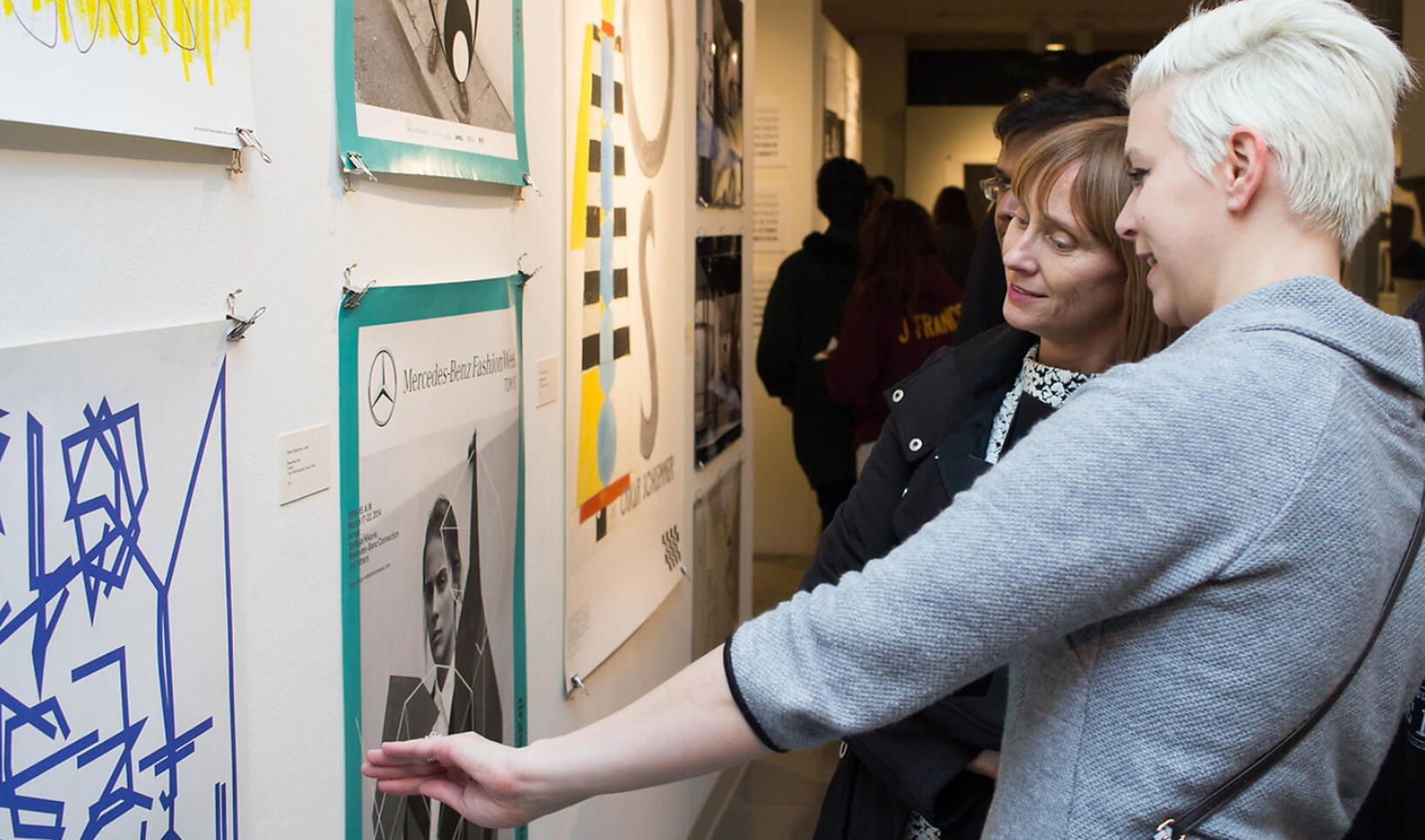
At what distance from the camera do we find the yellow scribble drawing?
40.5 inches

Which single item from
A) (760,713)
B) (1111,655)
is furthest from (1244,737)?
(760,713)

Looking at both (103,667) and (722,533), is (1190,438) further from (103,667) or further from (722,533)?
(722,533)

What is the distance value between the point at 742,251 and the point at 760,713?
12.0 feet

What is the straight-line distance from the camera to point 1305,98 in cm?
101

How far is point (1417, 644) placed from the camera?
1081mm

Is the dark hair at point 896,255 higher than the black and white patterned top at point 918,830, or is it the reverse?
the dark hair at point 896,255

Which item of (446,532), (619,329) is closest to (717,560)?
(619,329)

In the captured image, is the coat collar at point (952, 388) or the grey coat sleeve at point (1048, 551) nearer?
the grey coat sleeve at point (1048, 551)

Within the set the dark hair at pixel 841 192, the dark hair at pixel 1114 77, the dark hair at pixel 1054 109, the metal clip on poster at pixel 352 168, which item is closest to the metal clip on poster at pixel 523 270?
the metal clip on poster at pixel 352 168

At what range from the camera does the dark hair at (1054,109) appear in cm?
212

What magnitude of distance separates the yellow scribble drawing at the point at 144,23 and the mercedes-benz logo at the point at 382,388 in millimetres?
462

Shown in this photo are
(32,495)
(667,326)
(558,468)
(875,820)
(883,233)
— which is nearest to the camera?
(32,495)

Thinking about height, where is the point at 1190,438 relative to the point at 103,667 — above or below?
above

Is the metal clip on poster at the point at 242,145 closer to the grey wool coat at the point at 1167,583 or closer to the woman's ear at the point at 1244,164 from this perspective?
the grey wool coat at the point at 1167,583
